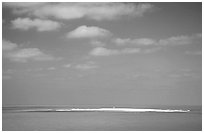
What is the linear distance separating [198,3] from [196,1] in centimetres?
134

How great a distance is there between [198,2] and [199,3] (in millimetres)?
669

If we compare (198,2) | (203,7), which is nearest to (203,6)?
(203,7)

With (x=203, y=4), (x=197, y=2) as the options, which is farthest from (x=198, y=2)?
(x=203, y=4)

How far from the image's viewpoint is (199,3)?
2061 cm

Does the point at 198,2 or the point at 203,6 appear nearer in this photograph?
the point at 203,6

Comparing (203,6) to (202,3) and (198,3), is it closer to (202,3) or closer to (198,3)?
(202,3)

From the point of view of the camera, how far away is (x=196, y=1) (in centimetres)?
1947

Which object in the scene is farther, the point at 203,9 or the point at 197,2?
the point at 197,2

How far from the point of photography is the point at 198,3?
67.9 feet

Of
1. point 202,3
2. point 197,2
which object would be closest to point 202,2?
point 202,3

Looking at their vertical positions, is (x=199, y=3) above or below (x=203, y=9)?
above

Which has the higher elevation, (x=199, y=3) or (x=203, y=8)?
(x=199, y=3)

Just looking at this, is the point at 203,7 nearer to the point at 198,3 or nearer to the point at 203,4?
the point at 203,4

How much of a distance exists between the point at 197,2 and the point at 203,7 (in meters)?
1.72
